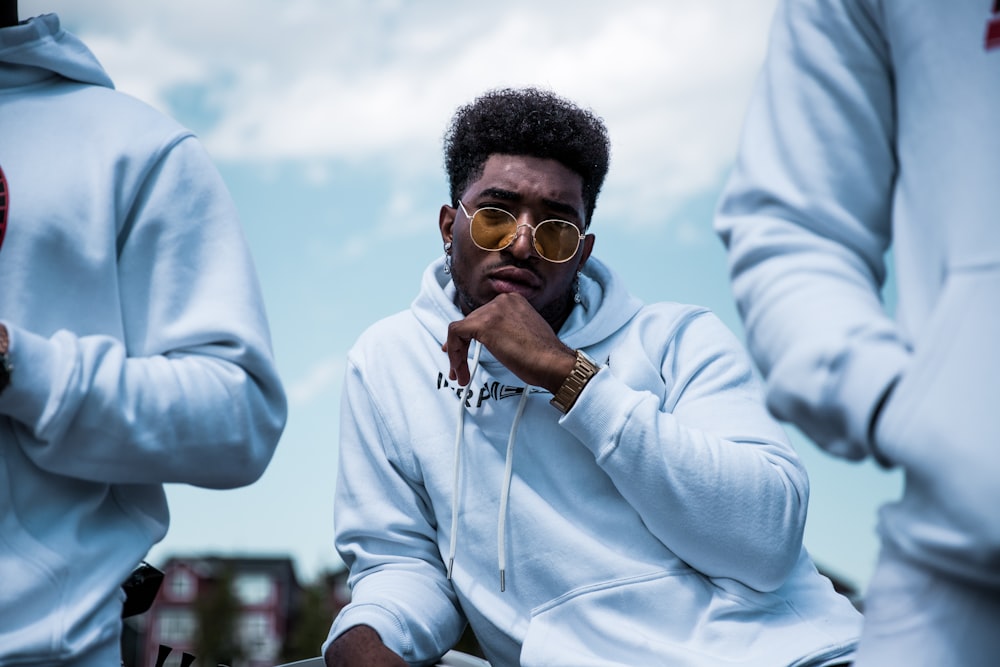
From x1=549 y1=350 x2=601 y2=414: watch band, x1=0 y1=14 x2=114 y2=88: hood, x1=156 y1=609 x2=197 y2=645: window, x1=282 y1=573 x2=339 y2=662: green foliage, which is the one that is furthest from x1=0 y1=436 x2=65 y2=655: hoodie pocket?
x1=156 y1=609 x2=197 y2=645: window

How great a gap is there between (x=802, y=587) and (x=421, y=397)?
1066mm

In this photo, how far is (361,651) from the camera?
112 inches

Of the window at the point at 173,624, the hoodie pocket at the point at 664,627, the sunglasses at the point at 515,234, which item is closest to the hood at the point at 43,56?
the sunglasses at the point at 515,234

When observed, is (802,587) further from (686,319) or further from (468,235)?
(468,235)

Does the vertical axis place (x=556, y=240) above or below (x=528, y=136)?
below

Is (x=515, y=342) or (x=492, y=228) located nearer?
(x=515, y=342)

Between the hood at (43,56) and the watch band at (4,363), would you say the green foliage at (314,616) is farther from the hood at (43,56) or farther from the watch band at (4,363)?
the watch band at (4,363)

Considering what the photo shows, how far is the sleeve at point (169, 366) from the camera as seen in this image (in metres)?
1.94

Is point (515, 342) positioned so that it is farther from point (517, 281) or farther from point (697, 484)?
point (697, 484)

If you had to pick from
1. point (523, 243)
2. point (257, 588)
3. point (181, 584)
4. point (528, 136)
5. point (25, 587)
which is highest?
point (528, 136)

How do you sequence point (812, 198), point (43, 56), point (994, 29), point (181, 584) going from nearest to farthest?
1. point (994, 29)
2. point (812, 198)
3. point (43, 56)
4. point (181, 584)

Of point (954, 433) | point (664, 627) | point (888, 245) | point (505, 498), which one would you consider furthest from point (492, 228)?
point (954, 433)

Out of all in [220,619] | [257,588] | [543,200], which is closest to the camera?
[543,200]

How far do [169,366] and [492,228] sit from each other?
136 centimetres
